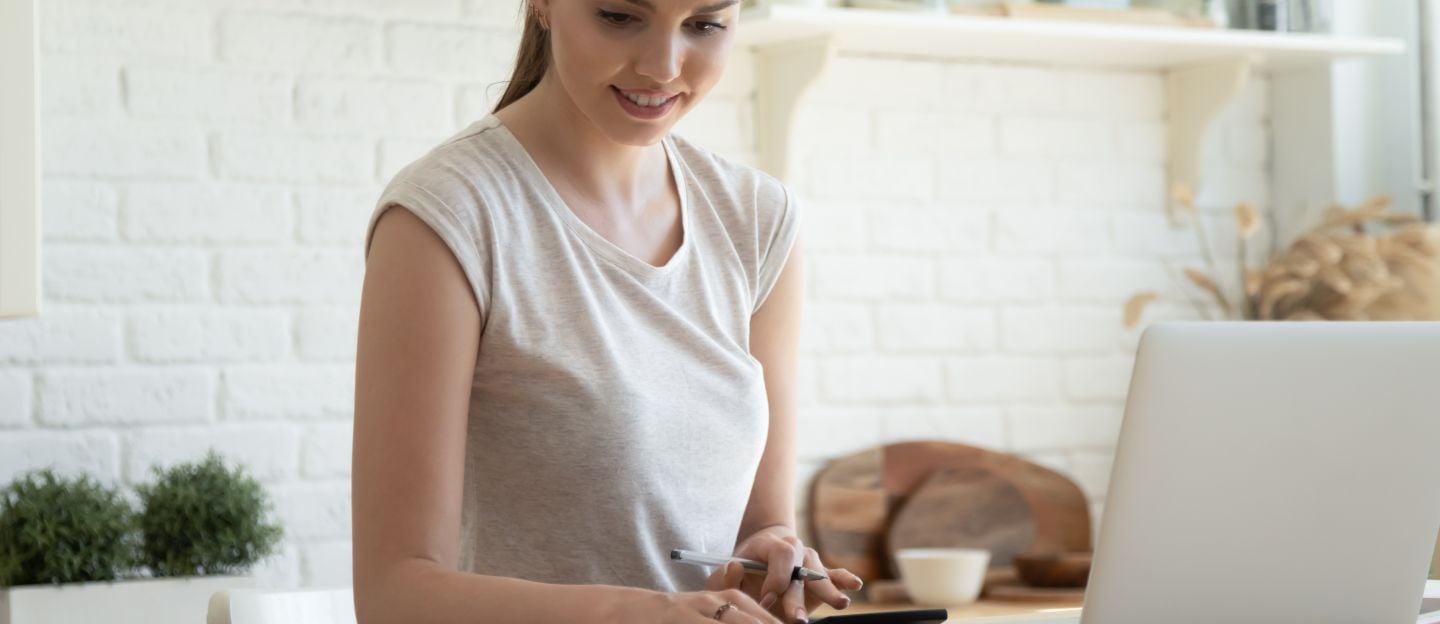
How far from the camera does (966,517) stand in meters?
2.51

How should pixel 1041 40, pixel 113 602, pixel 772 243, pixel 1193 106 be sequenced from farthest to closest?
1. pixel 1193 106
2. pixel 1041 40
3. pixel 113 602
4. pixel 772 243

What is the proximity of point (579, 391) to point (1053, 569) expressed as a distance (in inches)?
52.6

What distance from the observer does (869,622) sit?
3.36 feet

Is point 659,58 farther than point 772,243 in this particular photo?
No

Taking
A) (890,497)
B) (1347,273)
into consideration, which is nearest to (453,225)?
(890,497)

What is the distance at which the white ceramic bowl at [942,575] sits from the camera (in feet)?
7.63

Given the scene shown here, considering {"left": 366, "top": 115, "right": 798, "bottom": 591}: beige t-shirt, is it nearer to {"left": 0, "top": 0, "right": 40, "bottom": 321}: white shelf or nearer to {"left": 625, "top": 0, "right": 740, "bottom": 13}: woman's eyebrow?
{"left": 625, "top": 0, "right": 740, "bottom": 13}: woman's eyebrow

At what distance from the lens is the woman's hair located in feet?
4.45

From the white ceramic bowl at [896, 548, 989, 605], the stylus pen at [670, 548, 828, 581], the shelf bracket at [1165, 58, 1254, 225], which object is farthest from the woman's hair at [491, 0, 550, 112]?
the shelf bracket at [1165, 58, 1254, 225]

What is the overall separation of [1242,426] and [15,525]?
135 centimetres

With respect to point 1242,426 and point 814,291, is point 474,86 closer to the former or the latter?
point 814,291

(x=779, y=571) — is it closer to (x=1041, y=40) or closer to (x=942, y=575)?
(x=942, y=575)

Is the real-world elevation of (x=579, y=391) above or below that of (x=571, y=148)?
below

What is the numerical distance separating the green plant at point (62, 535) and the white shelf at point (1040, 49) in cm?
106
